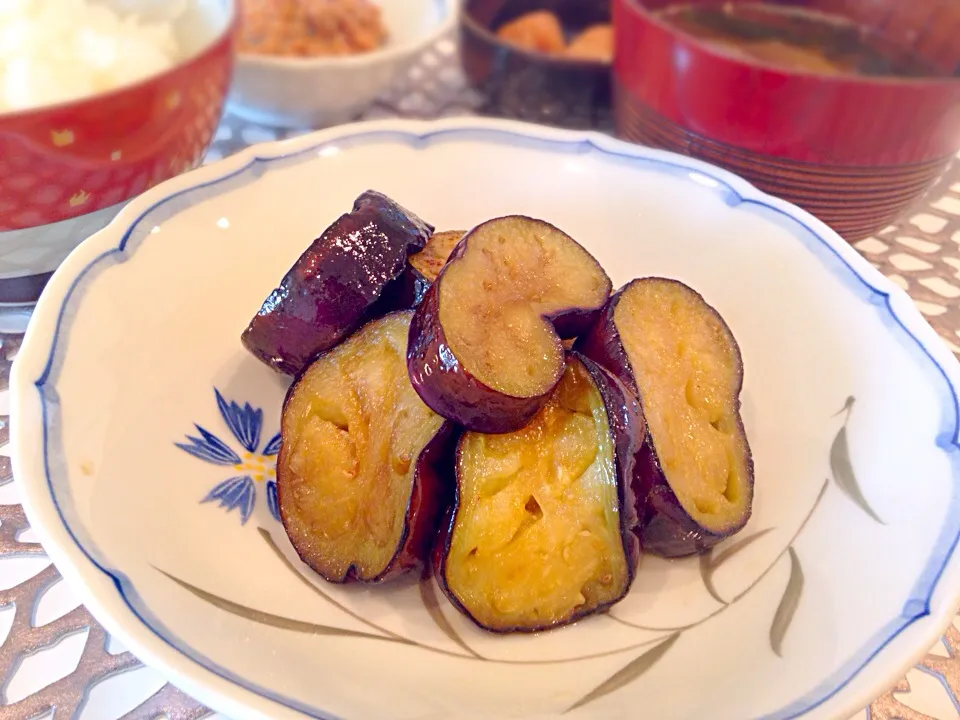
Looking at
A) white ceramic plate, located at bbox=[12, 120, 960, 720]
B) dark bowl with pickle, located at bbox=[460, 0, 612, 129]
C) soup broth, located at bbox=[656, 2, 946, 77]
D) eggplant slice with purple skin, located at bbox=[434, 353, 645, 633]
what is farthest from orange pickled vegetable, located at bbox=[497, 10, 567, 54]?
eggplant slice with purple skin, located at bbox=[434, 353, 645, 633]

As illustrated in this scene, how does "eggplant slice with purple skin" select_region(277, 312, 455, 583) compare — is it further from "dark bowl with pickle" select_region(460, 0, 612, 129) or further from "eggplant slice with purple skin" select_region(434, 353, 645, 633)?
"dark bowl with pickle" select_region(460, 0, 612, 129)

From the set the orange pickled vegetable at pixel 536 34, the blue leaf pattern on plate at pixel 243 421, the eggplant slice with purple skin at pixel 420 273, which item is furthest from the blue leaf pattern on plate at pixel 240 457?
the orange pickled vegetable at pixel 536 34

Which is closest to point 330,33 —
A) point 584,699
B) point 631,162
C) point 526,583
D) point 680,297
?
point 631,162

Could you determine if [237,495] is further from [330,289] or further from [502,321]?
[502,321]

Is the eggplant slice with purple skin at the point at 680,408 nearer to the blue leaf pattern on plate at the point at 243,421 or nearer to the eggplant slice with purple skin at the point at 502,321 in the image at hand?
the eggplant slice with purple skin at the point at 502,321

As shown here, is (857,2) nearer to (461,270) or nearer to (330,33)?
(330,33)

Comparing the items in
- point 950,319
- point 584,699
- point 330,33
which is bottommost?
point 950,319
